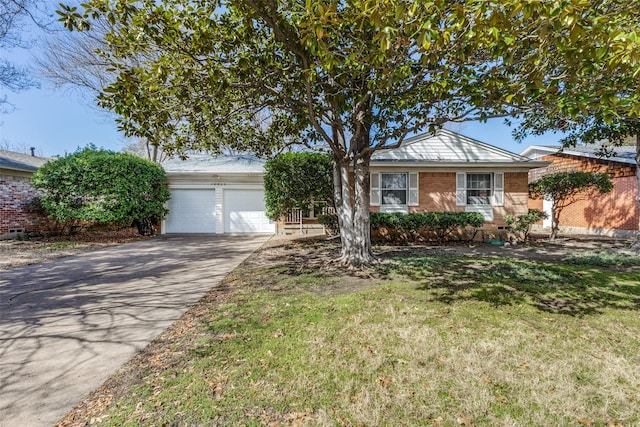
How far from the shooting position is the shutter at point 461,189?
11955mm

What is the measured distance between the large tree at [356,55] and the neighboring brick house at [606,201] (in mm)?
8787

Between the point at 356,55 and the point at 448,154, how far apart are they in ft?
31.1

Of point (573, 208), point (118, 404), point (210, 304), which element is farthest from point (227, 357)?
point (573, 208)

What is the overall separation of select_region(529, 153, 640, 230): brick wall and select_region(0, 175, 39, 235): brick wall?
84.5 feet

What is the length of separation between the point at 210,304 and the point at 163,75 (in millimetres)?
3533

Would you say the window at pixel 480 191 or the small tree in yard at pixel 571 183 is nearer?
the small tree in yard at pixel 571 183

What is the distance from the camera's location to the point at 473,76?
16.6 ft

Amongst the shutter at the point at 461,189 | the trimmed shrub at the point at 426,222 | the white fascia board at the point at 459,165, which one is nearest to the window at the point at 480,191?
the shutter at the point at 461,189

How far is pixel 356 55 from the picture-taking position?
407cm

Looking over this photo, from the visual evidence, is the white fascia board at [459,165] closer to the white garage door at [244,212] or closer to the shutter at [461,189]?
the shutter at [461,189]

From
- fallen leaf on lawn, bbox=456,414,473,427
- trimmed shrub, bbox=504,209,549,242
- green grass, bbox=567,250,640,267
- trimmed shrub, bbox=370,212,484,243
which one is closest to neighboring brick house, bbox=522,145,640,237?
trimmed shrub, bbox=504,209,549,242

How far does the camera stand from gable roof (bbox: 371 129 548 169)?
1156 cm

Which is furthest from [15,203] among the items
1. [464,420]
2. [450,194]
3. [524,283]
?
[450,194]

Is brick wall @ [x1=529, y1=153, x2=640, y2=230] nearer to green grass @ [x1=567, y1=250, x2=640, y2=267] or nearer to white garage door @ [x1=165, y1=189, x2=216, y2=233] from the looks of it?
green grass @ [x1=567, y1=250, x2=640, y2=267]
